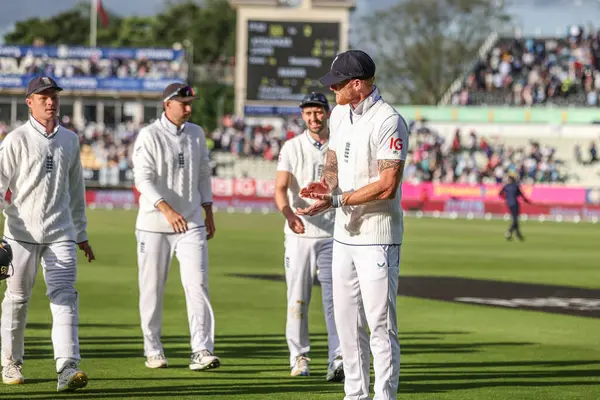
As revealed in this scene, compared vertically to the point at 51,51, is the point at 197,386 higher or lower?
lower

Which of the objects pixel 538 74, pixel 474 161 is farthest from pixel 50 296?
pixel 538 74

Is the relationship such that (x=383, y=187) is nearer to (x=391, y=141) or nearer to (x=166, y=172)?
(x=391, y=141)

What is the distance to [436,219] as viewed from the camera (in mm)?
48062

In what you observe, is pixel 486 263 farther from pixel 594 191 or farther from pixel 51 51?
pixel 51 51

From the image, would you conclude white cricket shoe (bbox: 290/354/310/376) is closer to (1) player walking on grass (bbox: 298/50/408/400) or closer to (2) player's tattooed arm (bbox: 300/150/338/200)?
(1) player walking on grass (bbox: 298/50/408/400)

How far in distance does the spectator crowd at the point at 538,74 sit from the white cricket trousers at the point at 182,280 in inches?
2068

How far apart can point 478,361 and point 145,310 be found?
10.7ft

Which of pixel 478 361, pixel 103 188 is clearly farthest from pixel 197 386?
pixel 103 188

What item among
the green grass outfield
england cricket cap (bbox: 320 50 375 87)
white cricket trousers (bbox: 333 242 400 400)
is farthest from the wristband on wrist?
the green grass outfield

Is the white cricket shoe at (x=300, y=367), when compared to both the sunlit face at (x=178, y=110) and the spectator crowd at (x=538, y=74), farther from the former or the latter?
the spectator crowd at (x=538, y=74)

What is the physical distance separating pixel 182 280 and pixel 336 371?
170cm

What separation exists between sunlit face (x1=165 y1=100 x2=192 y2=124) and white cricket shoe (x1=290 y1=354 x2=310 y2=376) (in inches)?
93.5

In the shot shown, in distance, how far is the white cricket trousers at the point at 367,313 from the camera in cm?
798

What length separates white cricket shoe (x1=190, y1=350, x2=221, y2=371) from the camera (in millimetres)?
10680
